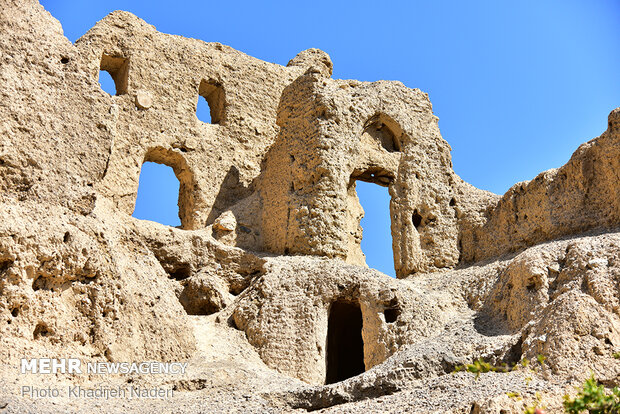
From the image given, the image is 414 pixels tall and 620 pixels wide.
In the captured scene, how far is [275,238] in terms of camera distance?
65.9 ft

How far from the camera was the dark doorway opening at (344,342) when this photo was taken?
18.6 metres

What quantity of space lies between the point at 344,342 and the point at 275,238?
3096mm

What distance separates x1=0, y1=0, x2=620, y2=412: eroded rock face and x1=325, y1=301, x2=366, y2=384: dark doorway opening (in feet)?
0.19

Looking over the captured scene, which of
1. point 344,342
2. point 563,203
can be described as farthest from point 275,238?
point 563,203

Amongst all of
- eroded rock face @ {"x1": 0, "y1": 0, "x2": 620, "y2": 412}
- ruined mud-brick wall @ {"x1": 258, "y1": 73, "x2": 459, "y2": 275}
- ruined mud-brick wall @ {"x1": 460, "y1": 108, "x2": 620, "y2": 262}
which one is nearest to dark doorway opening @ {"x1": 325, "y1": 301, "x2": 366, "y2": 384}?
eroded rock face @ {"x1": 0, "y1": 0, "x2": 620, "y2": 412}

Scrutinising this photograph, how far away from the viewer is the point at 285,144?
21156mm

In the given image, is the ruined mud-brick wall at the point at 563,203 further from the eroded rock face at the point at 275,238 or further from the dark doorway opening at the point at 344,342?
the dark doorway opening at the point at 344,342

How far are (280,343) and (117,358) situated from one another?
14.0 feet

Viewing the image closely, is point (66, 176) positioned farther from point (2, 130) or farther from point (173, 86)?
point (173, 86)

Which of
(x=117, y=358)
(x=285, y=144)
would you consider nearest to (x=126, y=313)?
(x=117, y=358)

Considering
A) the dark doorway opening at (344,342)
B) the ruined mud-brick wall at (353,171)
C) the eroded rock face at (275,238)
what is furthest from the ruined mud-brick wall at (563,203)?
the dark doorway opening at (344,342)

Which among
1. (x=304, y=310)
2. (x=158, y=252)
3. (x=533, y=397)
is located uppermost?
(x=158, y=252)

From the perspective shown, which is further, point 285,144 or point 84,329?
point 285,144

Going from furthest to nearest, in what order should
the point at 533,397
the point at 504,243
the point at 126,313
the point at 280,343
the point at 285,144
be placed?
the point at 285,144 < the point at 504,243 < the point at 280,343 < the point at 126,313 < the point at 533,397
